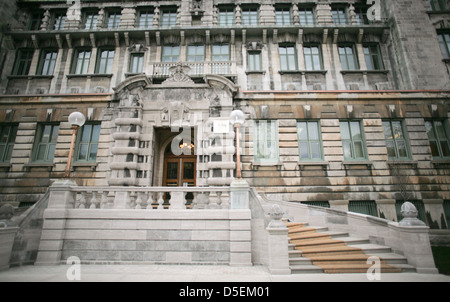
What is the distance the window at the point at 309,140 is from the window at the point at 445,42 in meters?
11.8

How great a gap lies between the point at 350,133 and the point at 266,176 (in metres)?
6.57

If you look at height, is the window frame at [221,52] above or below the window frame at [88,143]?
above

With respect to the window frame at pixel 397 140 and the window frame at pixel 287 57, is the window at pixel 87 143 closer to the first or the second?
the window frame at pixel 287 57

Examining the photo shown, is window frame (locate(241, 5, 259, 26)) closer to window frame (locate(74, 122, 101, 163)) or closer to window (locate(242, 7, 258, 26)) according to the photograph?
window (locate(242, 7, 258, 26))

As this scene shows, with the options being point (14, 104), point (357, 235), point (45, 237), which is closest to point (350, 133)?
point (357, 235)

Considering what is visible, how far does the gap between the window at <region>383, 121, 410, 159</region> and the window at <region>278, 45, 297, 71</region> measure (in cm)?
774

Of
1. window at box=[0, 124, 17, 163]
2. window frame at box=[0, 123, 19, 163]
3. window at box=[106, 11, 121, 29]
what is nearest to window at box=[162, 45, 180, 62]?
window at box=[106, 11, 121, 29]

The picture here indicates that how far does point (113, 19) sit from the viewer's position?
1844 centimetres

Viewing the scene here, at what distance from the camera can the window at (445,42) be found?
16.0 meters

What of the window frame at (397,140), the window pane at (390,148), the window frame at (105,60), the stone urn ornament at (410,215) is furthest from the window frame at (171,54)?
the stone urn ornament at (410,215)

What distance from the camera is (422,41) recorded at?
1584 centimetres

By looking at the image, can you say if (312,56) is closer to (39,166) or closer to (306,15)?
(306,15)

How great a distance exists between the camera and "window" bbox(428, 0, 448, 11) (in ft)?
55.2
